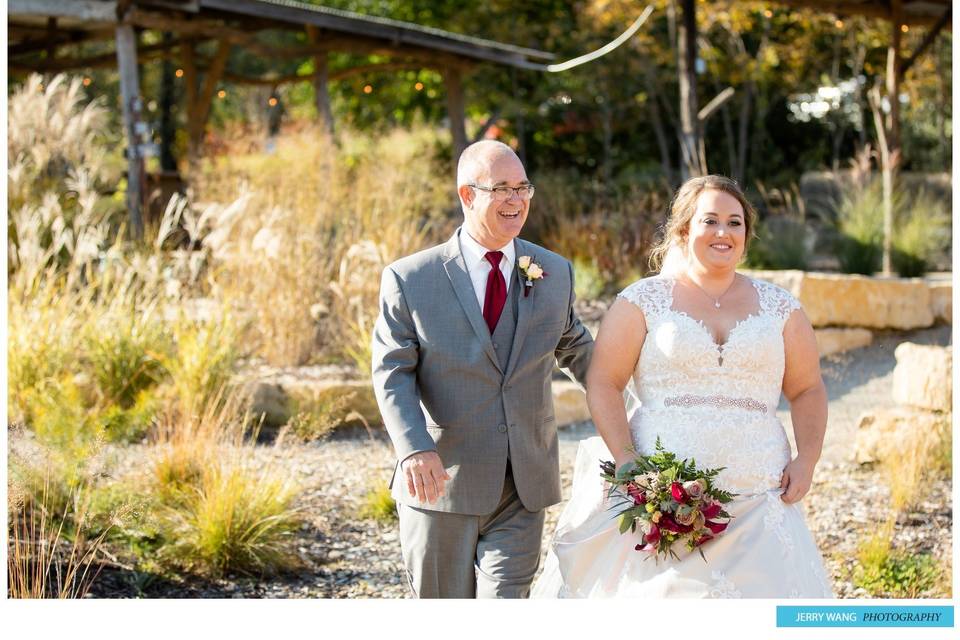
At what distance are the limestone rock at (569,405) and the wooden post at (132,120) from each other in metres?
5.50

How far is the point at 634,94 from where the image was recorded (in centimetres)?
1962

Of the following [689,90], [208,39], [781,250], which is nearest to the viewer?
[781,250]

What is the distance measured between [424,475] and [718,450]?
91cm

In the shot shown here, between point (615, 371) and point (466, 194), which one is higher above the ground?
point (466, 194)

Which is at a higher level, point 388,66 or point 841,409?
point 388,66

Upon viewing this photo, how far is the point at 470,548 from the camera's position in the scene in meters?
3.55

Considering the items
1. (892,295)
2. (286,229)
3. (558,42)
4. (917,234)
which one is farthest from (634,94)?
(286,229)

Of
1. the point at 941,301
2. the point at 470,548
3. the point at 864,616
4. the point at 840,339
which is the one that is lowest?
the point at 864,616

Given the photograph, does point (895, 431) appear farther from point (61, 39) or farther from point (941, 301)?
point (61, 39)

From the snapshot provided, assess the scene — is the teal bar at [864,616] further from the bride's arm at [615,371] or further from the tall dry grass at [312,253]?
the tall dry grass at [312,253]

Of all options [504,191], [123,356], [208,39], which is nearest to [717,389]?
[504,191]

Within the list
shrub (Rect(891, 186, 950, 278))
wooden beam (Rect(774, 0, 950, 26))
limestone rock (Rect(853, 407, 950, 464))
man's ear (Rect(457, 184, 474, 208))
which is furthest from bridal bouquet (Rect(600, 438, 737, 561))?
wooden beam (Rect(774, 0, 950, 26))

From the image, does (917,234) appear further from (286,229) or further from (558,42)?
(558,42)

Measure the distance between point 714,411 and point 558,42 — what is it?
54.3ft
